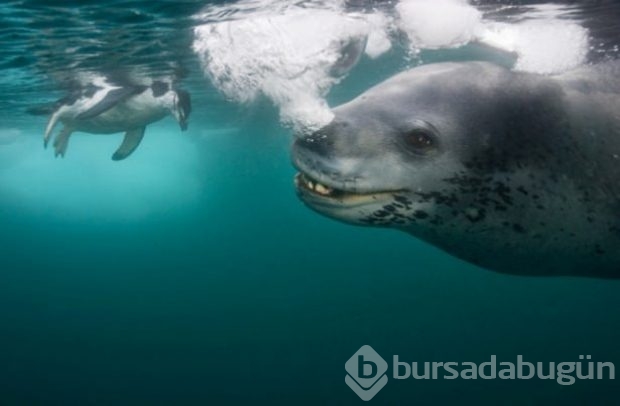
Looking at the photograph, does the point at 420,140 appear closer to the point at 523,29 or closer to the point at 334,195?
the point at 334,195

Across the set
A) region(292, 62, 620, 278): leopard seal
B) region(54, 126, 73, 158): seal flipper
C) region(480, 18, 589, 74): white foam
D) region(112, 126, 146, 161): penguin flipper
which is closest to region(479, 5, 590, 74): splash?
region(480, 18, 589, 74): white foam

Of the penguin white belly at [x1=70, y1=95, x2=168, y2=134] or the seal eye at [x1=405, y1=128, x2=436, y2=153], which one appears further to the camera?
the penguin white belly at [x1=70, y1=95, x2=168, y2=134]

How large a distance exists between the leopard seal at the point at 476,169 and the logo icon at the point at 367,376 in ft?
33.8

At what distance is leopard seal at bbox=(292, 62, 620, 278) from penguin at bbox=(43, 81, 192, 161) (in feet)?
32.7

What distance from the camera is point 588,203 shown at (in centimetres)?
325

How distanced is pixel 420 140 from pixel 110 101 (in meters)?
12.0

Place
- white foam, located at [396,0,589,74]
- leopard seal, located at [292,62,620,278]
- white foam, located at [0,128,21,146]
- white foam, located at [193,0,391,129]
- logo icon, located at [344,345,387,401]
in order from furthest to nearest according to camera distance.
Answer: white foam, located at [0,128,21,146] → logo icon, located at [344,345,387,401] → white foam, located at [193,0,391,129] → white foam, located at [396,0,589,74] → leopard seal, located at [292,62,620,278]

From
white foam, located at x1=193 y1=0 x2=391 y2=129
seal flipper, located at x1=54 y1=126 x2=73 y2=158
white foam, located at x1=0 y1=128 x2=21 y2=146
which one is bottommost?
seal flipper, located at x1=54 y1=126 x2=73 y2=158

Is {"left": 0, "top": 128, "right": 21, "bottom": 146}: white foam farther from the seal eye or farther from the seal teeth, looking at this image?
the seal eye

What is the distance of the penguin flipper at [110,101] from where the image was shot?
12.8m

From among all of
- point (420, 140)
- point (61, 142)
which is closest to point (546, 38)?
point (420, 140)

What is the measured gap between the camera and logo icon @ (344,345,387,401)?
44.5 feet

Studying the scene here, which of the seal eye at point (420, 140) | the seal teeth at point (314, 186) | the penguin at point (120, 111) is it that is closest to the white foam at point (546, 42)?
the seal eye at point (420, 140)

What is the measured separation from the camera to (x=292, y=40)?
9711 millimetres
